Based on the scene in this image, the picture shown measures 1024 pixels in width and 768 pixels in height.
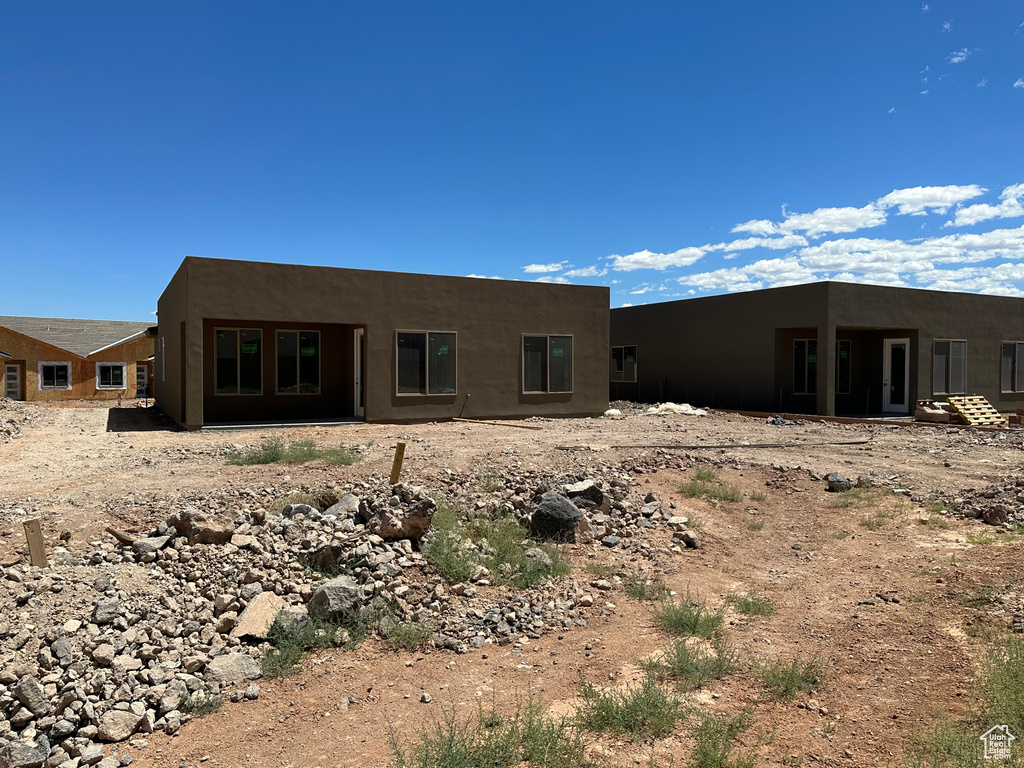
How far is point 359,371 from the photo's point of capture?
16828 mm

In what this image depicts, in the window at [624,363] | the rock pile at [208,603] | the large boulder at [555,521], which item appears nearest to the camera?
the rock pile at [208,603]

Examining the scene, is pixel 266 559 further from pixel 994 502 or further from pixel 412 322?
pixel 412 322

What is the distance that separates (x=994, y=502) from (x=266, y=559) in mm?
8467

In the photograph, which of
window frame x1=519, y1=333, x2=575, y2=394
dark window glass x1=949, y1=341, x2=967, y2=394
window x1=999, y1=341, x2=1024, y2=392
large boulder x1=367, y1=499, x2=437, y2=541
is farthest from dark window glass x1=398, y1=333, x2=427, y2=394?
window x1=999, y1=341, x2=1024, y2=392

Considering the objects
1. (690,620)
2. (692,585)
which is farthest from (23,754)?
(692,585)

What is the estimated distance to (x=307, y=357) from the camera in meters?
17.0

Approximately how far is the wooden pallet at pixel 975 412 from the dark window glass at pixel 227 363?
18808mm

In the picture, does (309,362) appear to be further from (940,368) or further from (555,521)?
(940,368)

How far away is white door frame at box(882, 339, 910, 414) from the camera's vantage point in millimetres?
21375

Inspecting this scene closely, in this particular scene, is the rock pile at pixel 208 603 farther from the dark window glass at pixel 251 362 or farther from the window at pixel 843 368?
the window at pixel 843 368

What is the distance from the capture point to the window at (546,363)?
60.3 ft

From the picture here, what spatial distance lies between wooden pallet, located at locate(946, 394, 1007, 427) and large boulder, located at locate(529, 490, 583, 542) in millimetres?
15688

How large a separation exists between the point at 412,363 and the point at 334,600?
11466 millimetres

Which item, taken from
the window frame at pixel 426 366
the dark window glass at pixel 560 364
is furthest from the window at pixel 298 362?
the dark window glass at pixel 560 364
